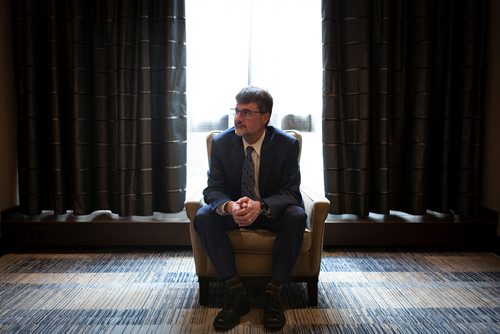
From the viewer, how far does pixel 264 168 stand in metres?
2.27

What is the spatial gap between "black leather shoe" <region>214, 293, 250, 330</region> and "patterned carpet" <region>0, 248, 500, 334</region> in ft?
0.12

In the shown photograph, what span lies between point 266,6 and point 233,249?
6.45 ft

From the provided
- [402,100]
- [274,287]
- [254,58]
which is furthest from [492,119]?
[274,287]

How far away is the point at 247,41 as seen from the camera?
328 centimetres

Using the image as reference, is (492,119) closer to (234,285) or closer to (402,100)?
(402,100)

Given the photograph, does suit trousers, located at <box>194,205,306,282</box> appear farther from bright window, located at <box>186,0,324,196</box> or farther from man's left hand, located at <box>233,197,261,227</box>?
bright window, located at <box>186,0,324,196</box>

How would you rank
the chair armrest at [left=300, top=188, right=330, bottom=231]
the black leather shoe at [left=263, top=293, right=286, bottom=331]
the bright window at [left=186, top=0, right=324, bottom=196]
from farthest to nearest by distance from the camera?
the bright window at [left=186, top=0, right=324, bottom=196]
the chair armrest at [left=300, top=188, right=330, bottom=231]
the black leather shoe at [left=263, top=293, right=286, bottom=331]

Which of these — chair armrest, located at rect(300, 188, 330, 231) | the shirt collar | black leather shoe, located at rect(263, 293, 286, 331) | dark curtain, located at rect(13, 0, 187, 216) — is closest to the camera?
black leather shoe, located at rect(263, 293, 286, 331)

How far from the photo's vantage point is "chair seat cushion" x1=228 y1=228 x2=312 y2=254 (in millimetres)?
2164

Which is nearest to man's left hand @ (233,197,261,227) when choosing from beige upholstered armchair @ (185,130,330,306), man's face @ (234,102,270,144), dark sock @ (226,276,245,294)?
beige upholstered armchair @ (185,130,330,306)

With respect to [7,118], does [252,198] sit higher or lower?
lower

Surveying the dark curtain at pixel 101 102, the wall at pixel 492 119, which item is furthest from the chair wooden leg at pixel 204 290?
the wall at pixel 492 119

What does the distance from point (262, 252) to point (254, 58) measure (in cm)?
168

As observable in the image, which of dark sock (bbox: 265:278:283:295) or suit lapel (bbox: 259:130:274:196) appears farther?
suit lapel (bbox: 259:130:274:196)
